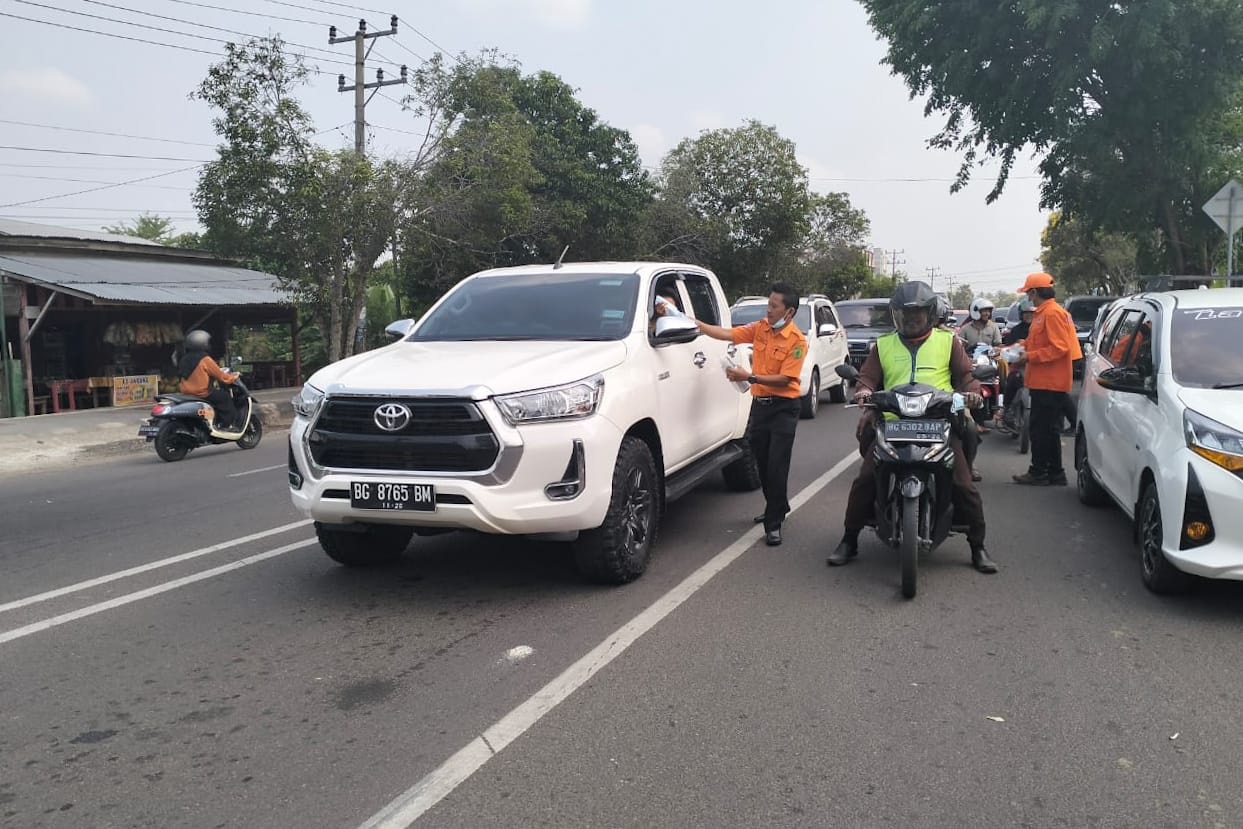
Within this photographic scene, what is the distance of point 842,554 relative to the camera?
636 centimetres

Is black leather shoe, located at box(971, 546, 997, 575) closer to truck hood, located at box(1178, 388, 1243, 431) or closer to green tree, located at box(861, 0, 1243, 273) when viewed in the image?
truck hood, located at box(1178, 388, 1243, 431)

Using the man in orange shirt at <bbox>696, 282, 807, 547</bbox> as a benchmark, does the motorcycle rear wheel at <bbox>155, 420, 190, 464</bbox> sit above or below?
below

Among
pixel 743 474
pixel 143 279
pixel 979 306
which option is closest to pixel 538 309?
pixel 743 474

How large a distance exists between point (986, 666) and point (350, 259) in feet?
57.6

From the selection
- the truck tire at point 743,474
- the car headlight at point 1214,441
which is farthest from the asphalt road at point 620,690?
the truck tire at point 743,474

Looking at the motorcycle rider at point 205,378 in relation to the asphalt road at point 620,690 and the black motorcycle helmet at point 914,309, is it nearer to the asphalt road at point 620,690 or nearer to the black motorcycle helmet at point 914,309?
the asphalt road at point 620,690

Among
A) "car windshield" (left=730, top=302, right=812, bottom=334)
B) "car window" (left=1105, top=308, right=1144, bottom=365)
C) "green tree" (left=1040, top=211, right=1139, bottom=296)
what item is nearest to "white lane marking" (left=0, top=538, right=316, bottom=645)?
"car window" (left=1105, top=308, right=1144, bottom=365)

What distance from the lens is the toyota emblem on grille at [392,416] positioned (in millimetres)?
5199

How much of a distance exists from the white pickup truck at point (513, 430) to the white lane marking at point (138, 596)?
94 centimetres

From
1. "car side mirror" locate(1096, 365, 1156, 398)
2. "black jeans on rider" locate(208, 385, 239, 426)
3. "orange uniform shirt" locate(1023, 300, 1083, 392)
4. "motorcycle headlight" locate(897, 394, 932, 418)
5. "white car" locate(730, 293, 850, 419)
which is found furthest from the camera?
"white car" locate(730, 293, 850, 419)

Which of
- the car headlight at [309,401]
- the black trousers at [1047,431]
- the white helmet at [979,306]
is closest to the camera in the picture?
the car headlight at [309,401]

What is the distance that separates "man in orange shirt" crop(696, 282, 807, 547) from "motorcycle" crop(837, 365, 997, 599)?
0.77 meters

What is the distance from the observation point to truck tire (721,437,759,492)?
870 cm

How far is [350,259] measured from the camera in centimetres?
2002
